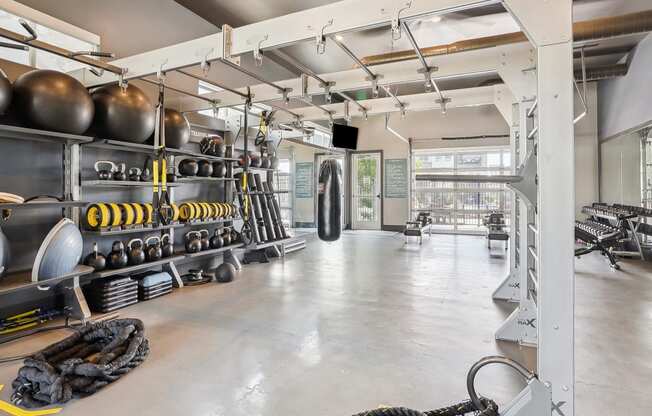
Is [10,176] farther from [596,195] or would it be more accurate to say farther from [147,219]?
[596,195]

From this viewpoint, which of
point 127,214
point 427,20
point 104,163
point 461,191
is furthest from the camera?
point 461,191

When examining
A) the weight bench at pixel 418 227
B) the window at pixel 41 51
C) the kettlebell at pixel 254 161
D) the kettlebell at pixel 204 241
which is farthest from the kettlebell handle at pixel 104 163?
the weight bench at pixel 418 227

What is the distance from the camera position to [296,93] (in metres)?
4.50

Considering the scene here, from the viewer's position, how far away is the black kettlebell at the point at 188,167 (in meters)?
4.91

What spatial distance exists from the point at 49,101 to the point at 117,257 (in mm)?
1648

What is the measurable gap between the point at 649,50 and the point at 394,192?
6.32 meters

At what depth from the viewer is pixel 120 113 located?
3.66 meters

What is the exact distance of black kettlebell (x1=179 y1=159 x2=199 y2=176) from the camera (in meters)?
4.91

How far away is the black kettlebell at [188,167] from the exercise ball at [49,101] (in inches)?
65.1

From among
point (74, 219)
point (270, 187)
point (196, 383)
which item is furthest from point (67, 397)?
point (270, 187)

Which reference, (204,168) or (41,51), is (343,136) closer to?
(204,168)

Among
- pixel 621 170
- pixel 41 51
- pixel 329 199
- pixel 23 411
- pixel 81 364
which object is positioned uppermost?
pixel 41 51

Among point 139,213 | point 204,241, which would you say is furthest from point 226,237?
point 139,213

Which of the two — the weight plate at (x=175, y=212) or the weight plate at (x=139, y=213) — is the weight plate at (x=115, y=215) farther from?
the weight plate at (x=175, y=212)
